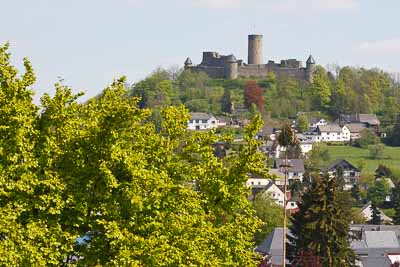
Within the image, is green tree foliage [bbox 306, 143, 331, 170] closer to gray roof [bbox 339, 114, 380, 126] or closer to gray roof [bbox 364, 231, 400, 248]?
gray roof [bbox 339, 114, 380, 126]

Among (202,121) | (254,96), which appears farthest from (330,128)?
(202,121)

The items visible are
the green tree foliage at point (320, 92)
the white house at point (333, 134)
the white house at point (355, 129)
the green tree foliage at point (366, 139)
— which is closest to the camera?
the green tree foliage at point (366, 139)

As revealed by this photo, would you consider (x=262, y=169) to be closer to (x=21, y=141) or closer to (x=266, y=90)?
(x=21, y=141)

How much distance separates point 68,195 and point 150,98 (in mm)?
165612

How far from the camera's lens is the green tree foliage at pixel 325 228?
4572 cm

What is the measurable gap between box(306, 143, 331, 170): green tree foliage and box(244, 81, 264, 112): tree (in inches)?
1145

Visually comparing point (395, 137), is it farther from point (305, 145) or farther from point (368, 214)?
point (368, 214)

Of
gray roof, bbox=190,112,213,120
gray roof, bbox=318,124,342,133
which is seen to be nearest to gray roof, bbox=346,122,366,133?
gray roof, bbox=318,124,342,133

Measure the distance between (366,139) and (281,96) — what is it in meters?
32.8

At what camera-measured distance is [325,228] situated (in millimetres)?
45906

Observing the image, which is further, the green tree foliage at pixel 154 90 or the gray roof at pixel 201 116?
the green tree foliage at pixel 154 90

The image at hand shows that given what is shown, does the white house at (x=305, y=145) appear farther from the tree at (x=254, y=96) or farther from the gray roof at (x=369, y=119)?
the gray roof at (x=369, y=119)

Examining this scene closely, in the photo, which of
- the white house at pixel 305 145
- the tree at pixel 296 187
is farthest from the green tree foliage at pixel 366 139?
the tree at pixel 296 187

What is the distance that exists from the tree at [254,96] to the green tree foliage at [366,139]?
24.5 metres
